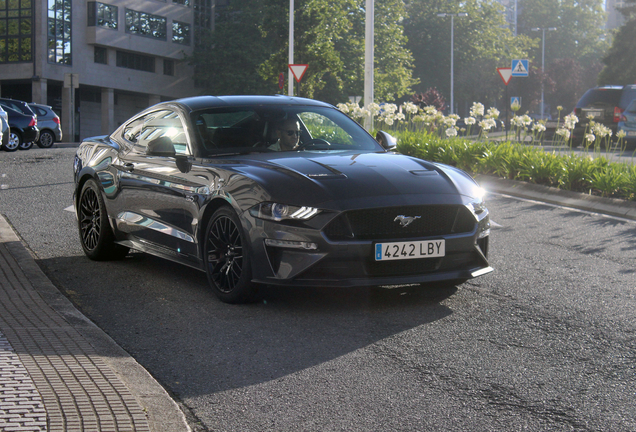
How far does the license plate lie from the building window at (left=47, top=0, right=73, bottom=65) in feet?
182

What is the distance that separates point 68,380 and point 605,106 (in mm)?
24924

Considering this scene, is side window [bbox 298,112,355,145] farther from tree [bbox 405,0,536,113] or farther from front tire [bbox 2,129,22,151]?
tree [bbox 405,0,536,113]

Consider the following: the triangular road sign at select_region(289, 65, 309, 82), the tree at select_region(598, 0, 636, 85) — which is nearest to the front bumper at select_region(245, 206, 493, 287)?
the triangular road sign at select_region(289, 65, 309, 82)

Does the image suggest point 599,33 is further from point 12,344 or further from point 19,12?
point 12,344

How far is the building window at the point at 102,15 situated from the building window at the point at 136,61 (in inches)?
101

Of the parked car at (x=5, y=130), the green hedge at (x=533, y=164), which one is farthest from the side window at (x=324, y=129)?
the parked car at (x=5, y=130)

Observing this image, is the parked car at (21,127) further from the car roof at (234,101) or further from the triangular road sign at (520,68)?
the car roof at (234,101)

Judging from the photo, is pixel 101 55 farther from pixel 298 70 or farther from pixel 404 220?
pixel 404 220

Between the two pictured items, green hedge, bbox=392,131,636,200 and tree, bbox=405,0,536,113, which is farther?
tree, bbox=405,0,536,113

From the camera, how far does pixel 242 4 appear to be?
6756cm

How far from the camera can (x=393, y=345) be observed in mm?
4762

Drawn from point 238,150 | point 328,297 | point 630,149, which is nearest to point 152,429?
point 328,297

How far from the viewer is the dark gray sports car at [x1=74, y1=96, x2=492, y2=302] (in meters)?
5.36

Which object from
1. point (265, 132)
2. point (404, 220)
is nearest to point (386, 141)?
point (265, 132)
